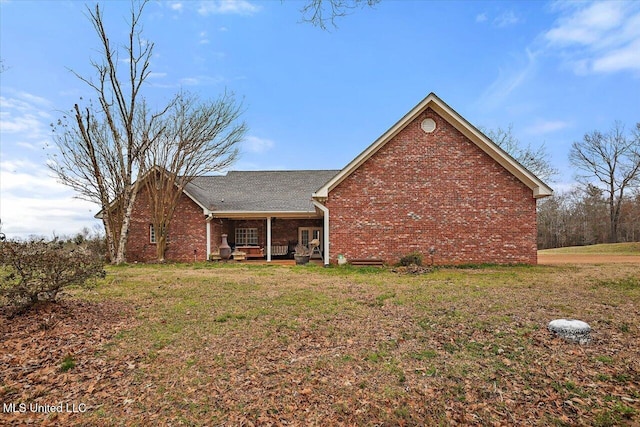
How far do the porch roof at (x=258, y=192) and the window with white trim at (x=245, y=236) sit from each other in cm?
184

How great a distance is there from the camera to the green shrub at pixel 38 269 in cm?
575

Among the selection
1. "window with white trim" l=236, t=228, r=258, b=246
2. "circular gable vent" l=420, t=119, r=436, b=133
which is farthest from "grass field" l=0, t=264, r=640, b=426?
"window with white trim" l=236, t=228, r=258, b=246

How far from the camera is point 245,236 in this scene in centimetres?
1955

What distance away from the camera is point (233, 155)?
19109 millimetres

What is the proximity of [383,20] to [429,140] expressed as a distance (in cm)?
832

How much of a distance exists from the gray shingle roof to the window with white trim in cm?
184

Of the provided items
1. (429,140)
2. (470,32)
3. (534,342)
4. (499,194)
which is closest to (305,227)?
(429,140)

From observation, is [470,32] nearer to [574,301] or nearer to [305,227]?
[574,301]

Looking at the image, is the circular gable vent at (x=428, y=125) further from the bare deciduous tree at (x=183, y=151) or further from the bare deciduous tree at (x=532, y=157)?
the bare deciduous tree at (x=532, y=157)

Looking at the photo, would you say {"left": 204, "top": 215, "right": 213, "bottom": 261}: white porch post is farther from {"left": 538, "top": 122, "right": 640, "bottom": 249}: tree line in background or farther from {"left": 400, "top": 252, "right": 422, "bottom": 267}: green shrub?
{"left": 538, "top": 122, "right": 640, "bottom": 249}: tree line in background

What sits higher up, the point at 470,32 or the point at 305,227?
the point at 470,32

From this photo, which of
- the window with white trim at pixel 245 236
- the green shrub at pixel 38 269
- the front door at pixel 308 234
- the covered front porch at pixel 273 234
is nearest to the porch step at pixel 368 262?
the covered front porch at pixel 273 234

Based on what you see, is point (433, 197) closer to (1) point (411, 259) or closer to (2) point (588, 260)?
(1) point (411, 259)

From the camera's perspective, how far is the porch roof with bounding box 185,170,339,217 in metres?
17.4
